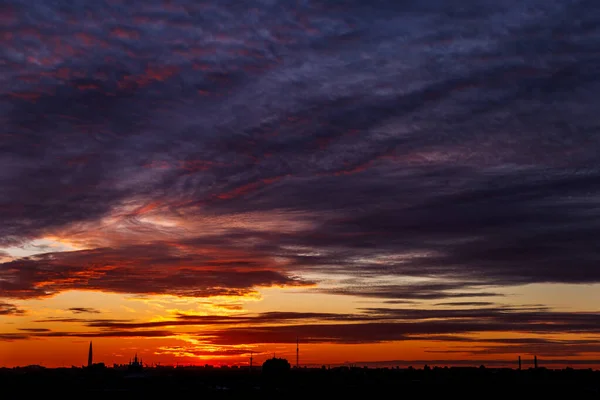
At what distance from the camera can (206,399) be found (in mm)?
108062

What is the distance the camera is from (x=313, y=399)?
351 feet

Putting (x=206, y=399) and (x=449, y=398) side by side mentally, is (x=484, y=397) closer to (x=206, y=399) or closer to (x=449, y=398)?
(x=449, y=398)

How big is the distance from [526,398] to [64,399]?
7664cm

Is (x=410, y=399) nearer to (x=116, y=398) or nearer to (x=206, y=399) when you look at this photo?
(x=206, y=399)

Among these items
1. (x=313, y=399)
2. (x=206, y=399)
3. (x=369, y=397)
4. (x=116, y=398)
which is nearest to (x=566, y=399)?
(x=369, y=397)

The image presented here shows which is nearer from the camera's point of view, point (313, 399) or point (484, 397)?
point (313, 399)

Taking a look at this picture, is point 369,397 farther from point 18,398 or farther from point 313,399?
point 18,398

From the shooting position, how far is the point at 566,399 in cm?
10600

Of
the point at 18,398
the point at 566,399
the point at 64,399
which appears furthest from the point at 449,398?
the point at 18,398

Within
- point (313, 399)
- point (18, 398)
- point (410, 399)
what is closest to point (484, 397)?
point (410, 399)

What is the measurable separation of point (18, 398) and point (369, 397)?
58.8 meters

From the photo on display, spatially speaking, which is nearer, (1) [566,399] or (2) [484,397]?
(1) [566,399]

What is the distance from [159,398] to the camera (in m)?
111

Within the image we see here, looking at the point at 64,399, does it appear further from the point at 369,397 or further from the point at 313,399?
the point at 369,397
